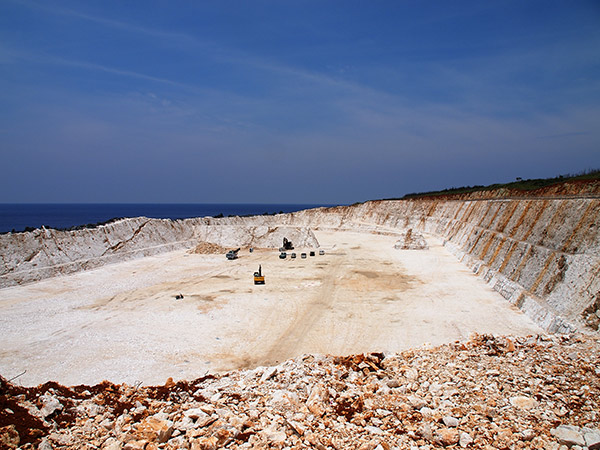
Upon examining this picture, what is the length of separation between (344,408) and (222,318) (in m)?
10.7

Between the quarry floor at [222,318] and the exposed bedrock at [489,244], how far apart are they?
1.38 m

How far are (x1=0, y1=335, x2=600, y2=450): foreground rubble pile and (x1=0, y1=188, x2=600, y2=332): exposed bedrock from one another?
5.70 meters

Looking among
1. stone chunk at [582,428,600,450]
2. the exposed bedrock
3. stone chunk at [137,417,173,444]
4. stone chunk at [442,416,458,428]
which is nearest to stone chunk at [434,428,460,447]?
stone chunk at [442,416,458,428]

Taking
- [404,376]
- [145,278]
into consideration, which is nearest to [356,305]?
[404,376]

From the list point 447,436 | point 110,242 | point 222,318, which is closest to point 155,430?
point 447,436

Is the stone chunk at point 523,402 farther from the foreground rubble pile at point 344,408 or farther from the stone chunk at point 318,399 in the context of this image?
the stone chunk at point 318,399

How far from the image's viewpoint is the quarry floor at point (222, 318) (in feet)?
42.1

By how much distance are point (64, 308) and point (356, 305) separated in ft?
50.1

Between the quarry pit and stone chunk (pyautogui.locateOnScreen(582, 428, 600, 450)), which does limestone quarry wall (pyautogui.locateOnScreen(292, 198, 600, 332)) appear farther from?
stone chunk (pyautogui.locateOnScreen(582, 428, 600, 450))

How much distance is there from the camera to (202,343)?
14.2 m

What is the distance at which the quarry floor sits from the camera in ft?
42.1

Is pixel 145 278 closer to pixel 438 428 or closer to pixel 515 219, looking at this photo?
pixel 438 428

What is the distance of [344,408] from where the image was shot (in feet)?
24.9

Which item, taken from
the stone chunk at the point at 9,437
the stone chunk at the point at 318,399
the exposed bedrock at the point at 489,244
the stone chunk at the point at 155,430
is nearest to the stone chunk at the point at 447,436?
the stone chunk at the point at 318,399
